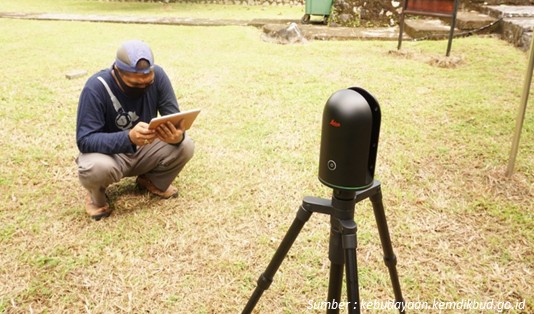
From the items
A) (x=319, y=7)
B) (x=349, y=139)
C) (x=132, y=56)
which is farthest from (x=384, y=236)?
(x=319, y=7)

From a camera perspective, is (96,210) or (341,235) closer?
(341,235)

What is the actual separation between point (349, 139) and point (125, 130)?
7.32 ft

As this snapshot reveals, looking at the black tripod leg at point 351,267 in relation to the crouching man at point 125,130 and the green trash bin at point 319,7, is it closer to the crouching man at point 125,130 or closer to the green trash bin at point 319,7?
the crouching man at point 125,130

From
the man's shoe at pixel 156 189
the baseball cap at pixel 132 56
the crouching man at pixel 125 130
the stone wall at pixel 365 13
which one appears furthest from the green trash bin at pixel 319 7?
the baseball cap at pixel 132 56

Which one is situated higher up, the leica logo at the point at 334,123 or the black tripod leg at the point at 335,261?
the leica logo at the point at 334,123

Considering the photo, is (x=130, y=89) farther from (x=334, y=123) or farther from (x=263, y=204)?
(x=334, y=123)

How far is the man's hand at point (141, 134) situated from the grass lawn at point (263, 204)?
67 cm

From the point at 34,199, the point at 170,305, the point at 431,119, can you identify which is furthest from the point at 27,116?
the point at 431,119

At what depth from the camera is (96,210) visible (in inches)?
125

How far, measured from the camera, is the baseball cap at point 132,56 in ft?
9.16

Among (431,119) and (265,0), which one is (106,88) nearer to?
(431,119)

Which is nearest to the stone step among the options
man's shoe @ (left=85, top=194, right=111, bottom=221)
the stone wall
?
the stone wall

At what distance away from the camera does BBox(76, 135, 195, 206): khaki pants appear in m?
2.97

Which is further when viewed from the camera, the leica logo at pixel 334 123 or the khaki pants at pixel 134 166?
the khaki pants at pixel 134 166
